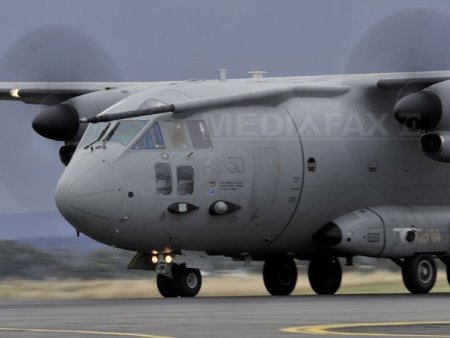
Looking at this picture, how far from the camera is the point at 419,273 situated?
33.2 m

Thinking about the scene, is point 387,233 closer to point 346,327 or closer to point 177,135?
point 177,135

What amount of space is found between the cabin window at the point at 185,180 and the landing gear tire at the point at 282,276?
4606 millimetres

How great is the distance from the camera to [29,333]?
21094 mm

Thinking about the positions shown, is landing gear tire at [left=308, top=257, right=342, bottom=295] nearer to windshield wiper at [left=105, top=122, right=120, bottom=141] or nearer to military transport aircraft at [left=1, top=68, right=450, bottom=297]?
military transport aircraft at [left=1, top=68, right=450, bottom=297]

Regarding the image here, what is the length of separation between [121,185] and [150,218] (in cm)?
90

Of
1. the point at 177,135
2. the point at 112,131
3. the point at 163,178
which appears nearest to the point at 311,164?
the point at 177,135

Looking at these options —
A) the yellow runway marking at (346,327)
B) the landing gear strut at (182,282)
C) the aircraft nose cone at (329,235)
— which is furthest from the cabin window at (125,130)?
the yellow runway marking at (346,327)

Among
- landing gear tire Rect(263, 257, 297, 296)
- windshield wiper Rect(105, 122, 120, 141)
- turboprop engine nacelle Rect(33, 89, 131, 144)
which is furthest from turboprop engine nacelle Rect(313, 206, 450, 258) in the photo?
turboprop engine nacelle Rect(33, 89, 131, 144)

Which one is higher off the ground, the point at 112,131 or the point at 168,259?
the point at 112,131

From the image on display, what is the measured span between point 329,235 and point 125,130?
4.94 meters

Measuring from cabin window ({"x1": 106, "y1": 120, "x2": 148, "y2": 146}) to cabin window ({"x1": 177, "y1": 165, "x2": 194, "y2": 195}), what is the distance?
3.61 ft

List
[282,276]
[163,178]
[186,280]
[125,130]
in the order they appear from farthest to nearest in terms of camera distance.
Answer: [282,276] < [186,280] < [125,130] < [163,178]

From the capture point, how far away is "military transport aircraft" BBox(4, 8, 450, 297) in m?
30.8

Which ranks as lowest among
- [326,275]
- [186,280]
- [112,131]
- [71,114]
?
[326,275]
